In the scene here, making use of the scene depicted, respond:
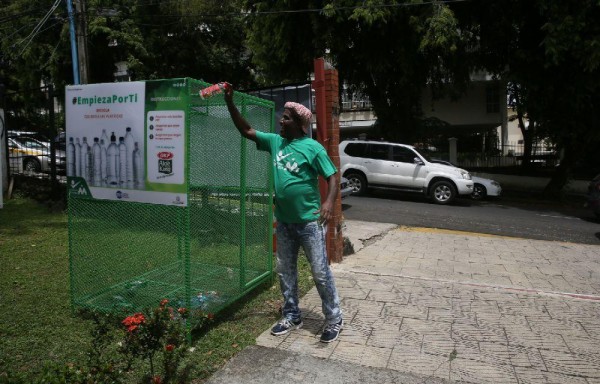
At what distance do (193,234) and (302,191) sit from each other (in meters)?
1.07

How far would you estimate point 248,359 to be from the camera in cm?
376

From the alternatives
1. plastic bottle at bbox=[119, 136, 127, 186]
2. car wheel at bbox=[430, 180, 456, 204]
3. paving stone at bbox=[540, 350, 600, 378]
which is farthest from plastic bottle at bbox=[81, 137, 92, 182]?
car wheel at bbox=[430, 180, 456, 204]

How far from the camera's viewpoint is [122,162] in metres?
3.98

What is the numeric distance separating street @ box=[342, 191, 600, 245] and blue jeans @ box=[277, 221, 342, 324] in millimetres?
7086

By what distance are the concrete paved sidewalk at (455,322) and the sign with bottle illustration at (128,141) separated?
4.91 ft

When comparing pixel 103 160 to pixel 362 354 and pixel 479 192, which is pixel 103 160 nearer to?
pixel 362 354

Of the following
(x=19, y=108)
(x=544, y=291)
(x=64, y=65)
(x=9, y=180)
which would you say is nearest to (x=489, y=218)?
(x=544, y=291)

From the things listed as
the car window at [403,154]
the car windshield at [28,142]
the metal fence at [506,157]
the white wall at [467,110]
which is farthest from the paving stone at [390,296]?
the white wall at [467,110]

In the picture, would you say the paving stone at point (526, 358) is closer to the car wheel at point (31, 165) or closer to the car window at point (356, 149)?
the car wheel at point (31, 165)

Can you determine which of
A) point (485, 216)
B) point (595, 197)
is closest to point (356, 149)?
point (485, 216)

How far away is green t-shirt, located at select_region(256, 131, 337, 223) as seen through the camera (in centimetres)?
392

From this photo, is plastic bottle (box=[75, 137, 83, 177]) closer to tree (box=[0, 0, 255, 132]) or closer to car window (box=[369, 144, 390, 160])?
car window (box=[369, 144, 390, 160])

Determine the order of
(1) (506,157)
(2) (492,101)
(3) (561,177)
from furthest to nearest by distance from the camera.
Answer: (2) (492,101) < (1) (506,157) < (3) (561,177)

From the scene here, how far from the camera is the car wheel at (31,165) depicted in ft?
36.5
